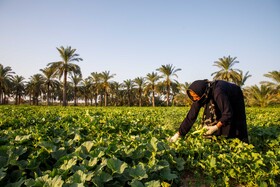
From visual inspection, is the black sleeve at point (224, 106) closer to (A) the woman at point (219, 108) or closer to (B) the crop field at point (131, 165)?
(A) the woman at point (219, 108)

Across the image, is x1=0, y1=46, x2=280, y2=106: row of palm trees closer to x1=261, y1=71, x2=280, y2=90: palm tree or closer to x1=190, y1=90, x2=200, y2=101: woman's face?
x1=261, y1=71, x2=280, y2=90: palm tree

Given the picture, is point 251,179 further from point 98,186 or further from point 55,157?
point 55,157

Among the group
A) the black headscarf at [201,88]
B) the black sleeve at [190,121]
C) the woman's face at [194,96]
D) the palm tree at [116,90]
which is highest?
the palm tree at [116,90]

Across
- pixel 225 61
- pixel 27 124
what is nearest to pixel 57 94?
pixel 225 61

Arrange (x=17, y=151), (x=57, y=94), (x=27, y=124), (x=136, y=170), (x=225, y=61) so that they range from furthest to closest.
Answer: (x=57, y=94) < (x=225, y=61) < (x=27, y=124) < (x=17, y=151) < (x=136, y=170)

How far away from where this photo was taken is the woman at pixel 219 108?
11.0ft

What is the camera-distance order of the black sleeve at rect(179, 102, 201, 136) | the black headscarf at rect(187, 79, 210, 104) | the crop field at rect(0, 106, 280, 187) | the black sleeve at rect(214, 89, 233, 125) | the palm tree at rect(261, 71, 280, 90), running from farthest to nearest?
the palm tree at rect(261, 71, 280, 90), the black sleeve at rect(179, 102, 201, 136), the black headscarf at rect(187, 79, 210, 104), the black sleeve at rect(214, 89, 233, 125), the crop field at rect(0, 106, 280, 187)

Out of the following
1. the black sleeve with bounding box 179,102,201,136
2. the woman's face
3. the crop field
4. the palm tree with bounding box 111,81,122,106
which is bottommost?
the crop field

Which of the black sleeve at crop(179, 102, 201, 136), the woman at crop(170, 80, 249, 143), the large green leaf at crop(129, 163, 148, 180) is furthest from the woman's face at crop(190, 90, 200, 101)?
the large green leaf at crop(129, 163, 148, 180)

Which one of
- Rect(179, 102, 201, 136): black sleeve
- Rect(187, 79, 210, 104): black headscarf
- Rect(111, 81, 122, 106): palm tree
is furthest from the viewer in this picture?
Rect(111, 81, 122, 106): palm tree

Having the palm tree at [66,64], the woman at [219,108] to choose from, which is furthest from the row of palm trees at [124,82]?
the woman at [219,108]

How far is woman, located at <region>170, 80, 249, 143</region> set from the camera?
3.34 metres

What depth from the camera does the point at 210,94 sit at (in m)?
3.51

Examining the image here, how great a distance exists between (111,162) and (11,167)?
0.99 m
